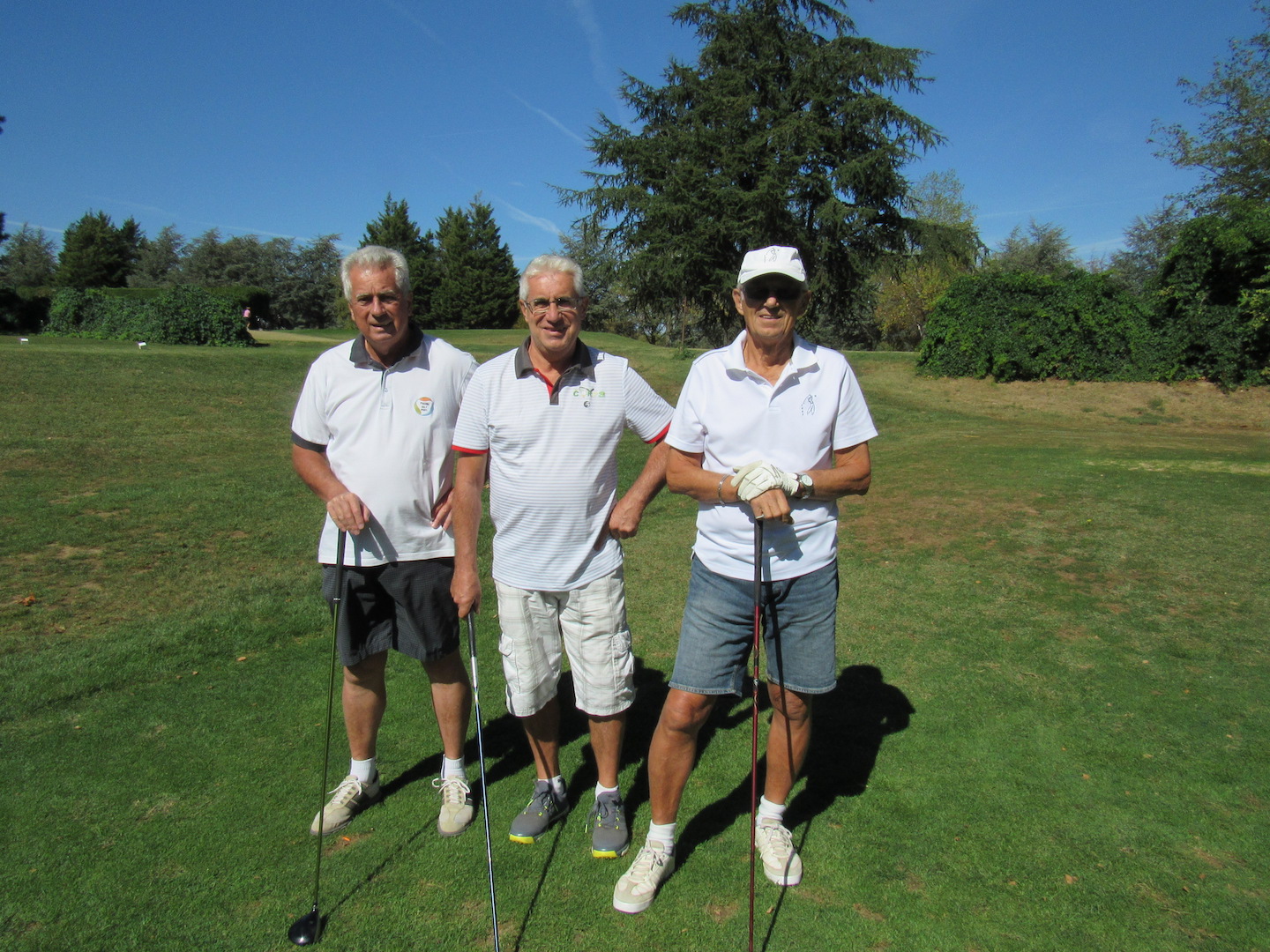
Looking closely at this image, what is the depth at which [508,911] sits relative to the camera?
108 inches

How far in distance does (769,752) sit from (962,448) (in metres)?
9.79

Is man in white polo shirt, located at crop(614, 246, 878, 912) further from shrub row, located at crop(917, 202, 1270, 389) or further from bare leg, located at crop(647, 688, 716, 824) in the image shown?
shrub row, located at crop(917, 202, 1270, 389)

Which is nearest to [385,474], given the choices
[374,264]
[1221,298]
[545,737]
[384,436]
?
[384,436]

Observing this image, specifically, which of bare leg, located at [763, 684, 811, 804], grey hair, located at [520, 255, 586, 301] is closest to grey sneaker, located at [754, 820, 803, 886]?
bare leg, located at [763, 684, 811, 804]

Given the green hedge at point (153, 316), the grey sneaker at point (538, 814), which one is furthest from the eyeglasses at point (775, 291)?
the green hedge at point (153, 316)

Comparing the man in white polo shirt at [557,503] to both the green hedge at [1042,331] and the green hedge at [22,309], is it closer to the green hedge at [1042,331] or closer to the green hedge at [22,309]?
the green hedge at [1042,331]

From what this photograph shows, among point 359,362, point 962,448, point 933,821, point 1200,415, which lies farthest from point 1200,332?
point 359,362

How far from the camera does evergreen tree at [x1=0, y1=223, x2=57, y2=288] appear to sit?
59.0 metres

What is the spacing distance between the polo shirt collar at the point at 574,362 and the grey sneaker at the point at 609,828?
5.28 feet

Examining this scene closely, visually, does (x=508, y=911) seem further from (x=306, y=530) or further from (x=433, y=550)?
(x=306, y=530)

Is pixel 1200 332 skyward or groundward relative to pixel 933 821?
skyward

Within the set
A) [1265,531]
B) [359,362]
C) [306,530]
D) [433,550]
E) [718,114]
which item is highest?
[718,114]

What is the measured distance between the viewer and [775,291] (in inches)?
105

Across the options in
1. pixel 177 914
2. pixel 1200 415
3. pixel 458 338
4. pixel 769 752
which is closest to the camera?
pixel 177 914
